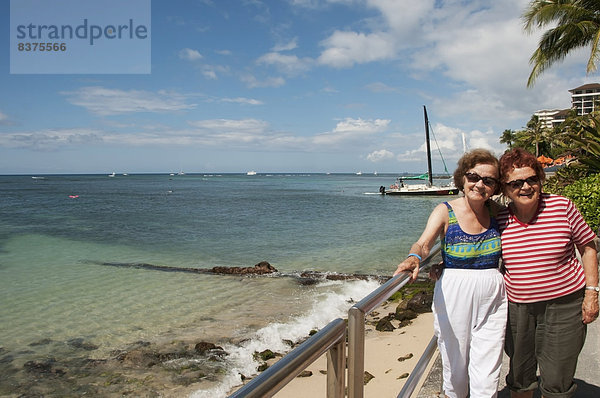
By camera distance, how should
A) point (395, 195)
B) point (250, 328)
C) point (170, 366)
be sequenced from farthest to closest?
point (395, 195)
point (250, 328)
point (170, 366)

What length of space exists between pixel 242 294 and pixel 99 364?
4473 mm

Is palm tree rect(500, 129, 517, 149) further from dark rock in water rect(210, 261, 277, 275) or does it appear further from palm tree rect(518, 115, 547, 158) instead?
dark rock in water rect(210, 261, 277, 275)

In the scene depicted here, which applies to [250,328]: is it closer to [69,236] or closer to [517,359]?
[517,359]

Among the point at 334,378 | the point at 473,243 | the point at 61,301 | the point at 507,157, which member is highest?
the point at 507,157

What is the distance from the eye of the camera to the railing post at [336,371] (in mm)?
1441

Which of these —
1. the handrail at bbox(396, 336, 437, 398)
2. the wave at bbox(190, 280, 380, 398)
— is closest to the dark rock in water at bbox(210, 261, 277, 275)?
the wave at bbox(190, 280, 380, 398)

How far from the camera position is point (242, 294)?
11.5 meters

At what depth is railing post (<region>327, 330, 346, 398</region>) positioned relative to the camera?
1.44m

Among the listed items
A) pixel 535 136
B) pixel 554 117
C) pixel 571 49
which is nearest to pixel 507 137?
pixel 535 136

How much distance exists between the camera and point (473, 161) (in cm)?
242

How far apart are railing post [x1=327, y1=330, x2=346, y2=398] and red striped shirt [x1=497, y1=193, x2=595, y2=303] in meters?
1.31

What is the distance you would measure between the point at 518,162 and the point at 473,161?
0.73 feet

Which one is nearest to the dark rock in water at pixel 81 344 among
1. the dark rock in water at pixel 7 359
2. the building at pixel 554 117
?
the dark rock in water at pixel 7 359

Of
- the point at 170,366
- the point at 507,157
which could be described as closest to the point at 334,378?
the point at 507,157
